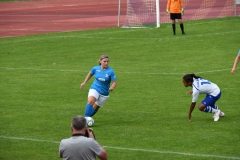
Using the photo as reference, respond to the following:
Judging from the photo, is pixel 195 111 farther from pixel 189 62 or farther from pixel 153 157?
pixel 189 62

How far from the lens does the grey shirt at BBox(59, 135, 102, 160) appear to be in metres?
8.77

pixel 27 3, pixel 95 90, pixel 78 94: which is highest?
pixel 95 90

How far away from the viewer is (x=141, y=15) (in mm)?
38656

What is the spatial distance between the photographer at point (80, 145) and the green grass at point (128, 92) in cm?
402

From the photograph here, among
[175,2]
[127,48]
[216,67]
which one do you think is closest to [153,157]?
[216,67]

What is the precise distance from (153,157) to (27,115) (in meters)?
5.15

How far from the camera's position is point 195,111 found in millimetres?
17141

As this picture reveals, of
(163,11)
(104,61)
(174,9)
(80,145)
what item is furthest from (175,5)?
(80,145)

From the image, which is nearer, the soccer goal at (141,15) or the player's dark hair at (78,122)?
the player's dark hair at (78,122)

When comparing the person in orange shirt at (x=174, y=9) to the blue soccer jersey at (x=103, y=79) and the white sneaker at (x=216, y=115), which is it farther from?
the blue soccer jersey at (x=103, y=79)

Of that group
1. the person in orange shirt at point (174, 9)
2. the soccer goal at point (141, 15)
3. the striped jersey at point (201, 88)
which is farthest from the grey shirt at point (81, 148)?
the soccer goal at point (141, 15)

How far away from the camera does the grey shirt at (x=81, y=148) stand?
8766 mm

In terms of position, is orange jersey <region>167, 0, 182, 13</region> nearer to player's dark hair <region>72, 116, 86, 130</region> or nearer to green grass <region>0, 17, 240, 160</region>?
green grass <region>0, 17, 240, 160</region>

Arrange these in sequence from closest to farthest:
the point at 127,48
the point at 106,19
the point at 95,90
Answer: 1. the point at 95,90
2. the point at 127,48
3. the point at 106,19
